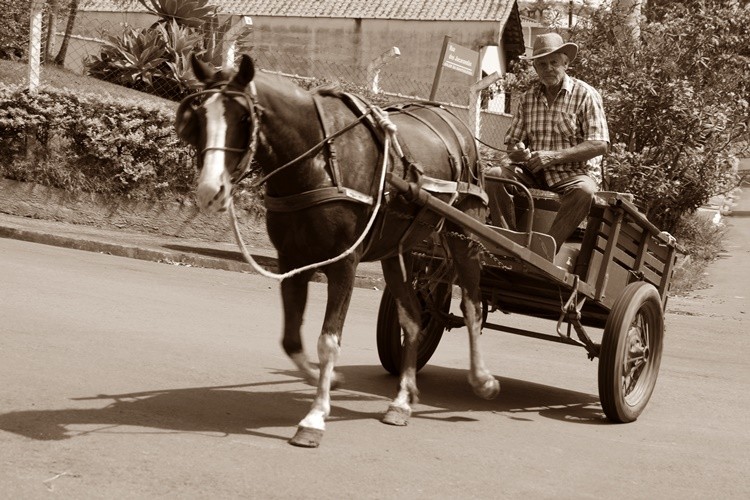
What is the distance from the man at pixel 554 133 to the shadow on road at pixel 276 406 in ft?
4.10

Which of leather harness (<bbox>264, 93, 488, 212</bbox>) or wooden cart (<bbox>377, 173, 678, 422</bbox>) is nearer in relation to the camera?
leather harness (<bbox>264, 93, 488, 212</bbox>)

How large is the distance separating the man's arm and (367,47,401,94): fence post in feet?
30.9

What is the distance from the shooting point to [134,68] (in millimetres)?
19875

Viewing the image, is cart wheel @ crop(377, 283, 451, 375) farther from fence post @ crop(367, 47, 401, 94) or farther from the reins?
fence post @ crop(367, 47, 401, 94)

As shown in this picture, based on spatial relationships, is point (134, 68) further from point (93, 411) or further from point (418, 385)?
point (93, 411)

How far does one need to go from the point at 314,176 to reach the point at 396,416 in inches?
61.4

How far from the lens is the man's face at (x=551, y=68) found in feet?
25.7

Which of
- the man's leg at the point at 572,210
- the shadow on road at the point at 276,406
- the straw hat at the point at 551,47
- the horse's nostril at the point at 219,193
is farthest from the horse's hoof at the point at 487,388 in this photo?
the horse's nostril at the point at 219,193

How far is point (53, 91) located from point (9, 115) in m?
0.64

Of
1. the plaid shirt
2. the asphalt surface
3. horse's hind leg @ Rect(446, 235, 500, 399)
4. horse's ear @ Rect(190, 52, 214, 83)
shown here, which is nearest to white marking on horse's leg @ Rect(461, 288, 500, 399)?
horse's hind leg @ Rect(446, 235, 500, 399)

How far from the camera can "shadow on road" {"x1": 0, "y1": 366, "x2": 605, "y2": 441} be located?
5773mm

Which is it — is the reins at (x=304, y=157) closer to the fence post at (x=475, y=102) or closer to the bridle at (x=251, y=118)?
the bridle at (x=251, y=118)

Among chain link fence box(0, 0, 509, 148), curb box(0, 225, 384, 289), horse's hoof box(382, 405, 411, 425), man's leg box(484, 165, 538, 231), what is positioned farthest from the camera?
chain link fence box(0, 0, 509, 148)

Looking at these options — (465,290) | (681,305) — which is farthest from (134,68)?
(465,290)
